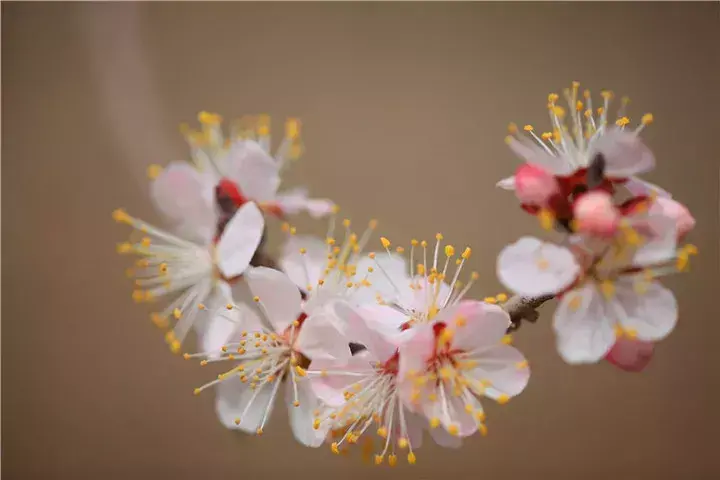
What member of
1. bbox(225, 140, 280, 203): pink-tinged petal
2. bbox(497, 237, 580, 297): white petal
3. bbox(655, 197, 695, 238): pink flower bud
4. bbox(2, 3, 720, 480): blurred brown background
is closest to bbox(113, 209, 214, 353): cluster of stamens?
bbox(225, 140, 280, 203): pink-tinged petal

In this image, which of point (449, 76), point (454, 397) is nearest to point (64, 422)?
point (454, 397)

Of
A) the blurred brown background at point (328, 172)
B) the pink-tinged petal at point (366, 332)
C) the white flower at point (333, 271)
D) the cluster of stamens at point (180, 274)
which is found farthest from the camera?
the blurred brown background at point (328, 172)

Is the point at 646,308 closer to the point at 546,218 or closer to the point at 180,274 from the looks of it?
the point at 546,218

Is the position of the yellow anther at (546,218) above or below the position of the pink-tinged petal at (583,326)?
above

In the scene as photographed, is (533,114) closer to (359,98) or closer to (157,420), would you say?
(359,98)

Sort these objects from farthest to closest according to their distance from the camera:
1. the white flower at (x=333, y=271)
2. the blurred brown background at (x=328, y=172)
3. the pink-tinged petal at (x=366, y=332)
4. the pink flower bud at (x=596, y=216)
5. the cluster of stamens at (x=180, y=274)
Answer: the blurred brown background at (x=328, y=172) → the cluster of stamens at (x=180, y=274) → the white flower at (x=333, y=271) → the pink-tinged petal at (x=366, y=332) → the pink flower bud at (x=596, y=216)

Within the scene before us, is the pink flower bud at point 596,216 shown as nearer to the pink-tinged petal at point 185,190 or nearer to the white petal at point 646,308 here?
the white petal at point 646,308

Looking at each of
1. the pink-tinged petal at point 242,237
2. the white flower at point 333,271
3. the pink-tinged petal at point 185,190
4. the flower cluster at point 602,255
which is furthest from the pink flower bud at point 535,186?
the pink-tinged petal at point 185,190
